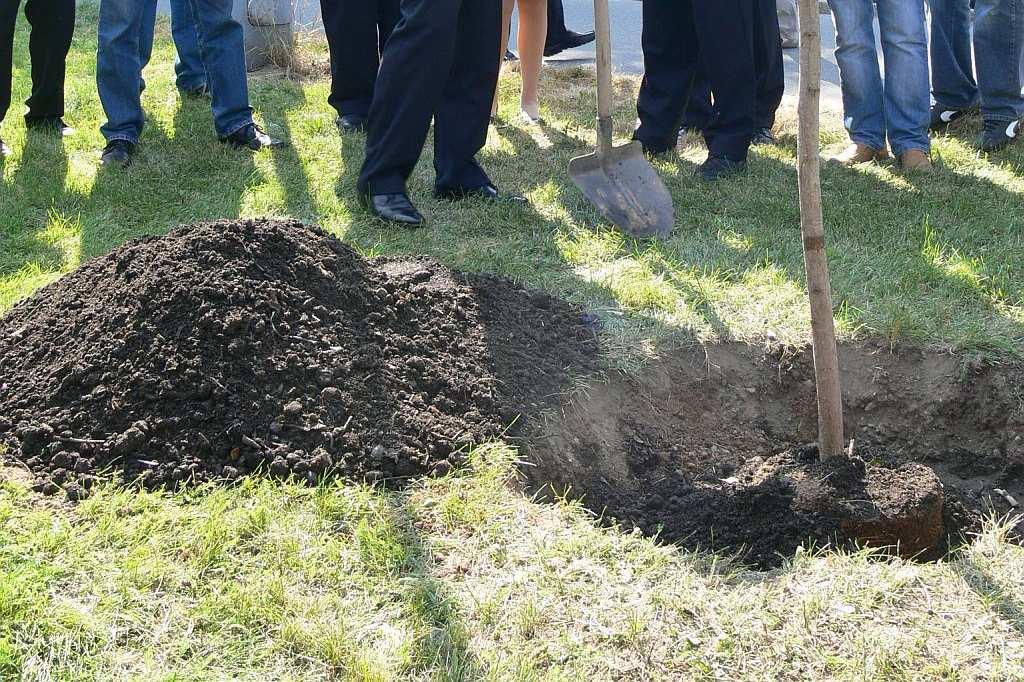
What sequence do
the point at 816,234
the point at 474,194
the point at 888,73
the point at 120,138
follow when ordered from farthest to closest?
the point at 120,138 < the point at 888,73 < the point at 474,194 < the point at 816,234

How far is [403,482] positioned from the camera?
9.68ft

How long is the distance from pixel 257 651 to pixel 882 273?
3005 millimetres

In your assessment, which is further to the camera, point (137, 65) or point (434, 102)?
point (137, 65)

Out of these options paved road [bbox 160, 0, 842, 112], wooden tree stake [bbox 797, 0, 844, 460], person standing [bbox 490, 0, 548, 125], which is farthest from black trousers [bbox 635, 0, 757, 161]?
wooden tree stake [bbox 797, 0, 844, 460]

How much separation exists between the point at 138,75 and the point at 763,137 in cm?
372

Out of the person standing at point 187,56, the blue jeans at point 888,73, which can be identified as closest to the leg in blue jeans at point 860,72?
the blue jeans at point 888,73

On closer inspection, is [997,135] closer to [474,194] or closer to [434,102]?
[474,194]

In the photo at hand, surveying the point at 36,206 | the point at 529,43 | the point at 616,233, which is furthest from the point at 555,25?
the point at 36,206

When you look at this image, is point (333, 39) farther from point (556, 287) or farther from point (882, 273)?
point (882, 273)

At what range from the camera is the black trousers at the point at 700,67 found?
535 centimetres

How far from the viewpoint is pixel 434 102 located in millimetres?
4812

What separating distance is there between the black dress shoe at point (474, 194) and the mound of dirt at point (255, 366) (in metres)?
1.52

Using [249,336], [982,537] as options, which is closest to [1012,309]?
[982,537]

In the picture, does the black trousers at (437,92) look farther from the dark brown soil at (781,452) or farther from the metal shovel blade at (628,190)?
the dark brown soil at (781,452)
